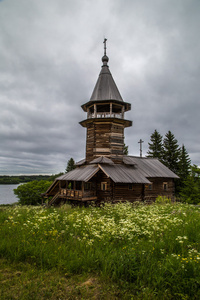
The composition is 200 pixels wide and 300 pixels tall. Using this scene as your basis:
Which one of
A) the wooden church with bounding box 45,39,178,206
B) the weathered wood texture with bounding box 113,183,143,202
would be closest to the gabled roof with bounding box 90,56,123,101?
the wooden church with bounding box 45,39,178,206

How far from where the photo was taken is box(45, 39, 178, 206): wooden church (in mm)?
18359

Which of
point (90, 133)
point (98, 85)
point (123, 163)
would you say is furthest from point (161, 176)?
point (98, 85)

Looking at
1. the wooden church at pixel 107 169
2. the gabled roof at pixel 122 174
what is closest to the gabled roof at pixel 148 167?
the wooden church at pixel 107 169

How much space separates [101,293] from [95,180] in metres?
16.1

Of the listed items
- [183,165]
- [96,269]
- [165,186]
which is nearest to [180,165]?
[183,165]

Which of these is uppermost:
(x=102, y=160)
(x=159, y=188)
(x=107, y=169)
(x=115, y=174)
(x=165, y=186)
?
(x=102, y=160)

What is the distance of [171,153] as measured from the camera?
37.6 m

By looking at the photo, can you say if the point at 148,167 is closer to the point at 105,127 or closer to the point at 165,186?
the point at 165,186

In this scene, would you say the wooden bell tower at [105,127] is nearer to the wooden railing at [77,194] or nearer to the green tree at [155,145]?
the wooden railing at [77,194]

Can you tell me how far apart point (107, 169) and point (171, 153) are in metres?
24.3

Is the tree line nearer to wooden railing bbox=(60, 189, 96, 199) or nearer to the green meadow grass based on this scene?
wooden railing bbox=(60, 189, 96, 199)

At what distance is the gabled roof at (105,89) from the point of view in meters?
21.4

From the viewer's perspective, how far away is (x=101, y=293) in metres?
3.38

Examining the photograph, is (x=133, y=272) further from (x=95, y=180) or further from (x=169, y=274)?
(x=95, y=180)
